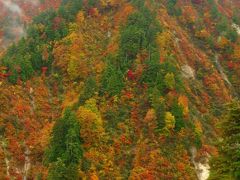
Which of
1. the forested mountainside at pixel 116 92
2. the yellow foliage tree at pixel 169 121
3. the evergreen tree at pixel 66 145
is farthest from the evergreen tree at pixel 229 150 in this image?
the yellow foliage tree at pixel 169 121

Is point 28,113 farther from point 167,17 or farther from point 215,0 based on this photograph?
point 215,0

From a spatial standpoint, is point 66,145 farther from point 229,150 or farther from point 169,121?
point 229,150

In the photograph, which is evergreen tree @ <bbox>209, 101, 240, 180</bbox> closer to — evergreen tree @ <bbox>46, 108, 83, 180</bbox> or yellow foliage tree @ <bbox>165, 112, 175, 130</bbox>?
evergreen tree @ <bbox>46, 108, 83, 180</bbox>

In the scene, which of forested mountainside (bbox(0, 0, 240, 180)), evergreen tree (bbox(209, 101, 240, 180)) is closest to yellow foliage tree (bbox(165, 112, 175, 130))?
forested mountainside (bbox(0, 0, 240, 180))

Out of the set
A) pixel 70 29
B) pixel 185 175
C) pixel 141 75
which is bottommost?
pixel 185 175

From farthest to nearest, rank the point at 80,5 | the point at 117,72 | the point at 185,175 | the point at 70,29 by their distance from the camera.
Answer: the point at 80,5
the point at 70,29
the point at 117,72
the point at 185,175

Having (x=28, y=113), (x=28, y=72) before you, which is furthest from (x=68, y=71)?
(x=28, y=113)
